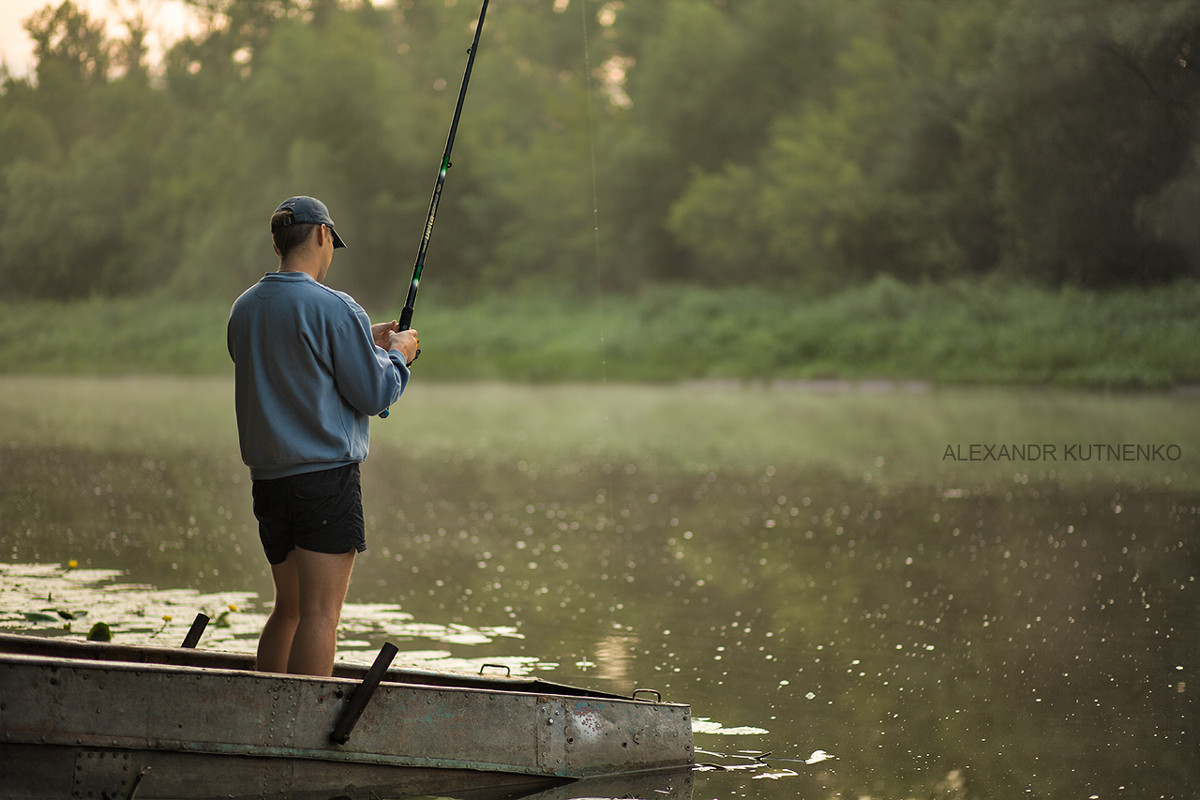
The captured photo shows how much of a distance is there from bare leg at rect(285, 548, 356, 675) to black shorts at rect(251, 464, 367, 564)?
0.03 m

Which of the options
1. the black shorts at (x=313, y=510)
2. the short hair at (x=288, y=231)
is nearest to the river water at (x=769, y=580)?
the black shorts at (x=313, y=510)

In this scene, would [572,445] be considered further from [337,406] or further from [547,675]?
[337,406]

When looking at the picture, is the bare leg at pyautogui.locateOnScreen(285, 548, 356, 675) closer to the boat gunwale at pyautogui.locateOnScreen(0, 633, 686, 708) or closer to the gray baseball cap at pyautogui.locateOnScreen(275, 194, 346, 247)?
the boat gunwale at pyautogui.locateOnScreen(0, 633, 686, 708)

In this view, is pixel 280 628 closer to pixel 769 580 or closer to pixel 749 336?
pixel 769 580

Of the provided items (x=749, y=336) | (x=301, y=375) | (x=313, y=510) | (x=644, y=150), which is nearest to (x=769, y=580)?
(x=313, y=510)

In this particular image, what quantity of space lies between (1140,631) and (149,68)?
45.7 metres

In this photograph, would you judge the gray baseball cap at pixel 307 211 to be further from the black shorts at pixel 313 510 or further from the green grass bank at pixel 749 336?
the green grass bank at pixel 749 336

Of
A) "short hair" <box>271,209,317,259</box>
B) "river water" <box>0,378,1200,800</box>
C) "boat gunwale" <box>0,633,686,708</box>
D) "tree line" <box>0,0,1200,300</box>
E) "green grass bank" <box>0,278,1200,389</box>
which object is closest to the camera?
"short hair" <box>271,209,317,259</box>

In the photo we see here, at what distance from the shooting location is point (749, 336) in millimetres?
29016

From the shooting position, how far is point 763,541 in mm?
8492

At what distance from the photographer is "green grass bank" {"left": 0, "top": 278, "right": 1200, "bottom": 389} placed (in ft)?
78.2

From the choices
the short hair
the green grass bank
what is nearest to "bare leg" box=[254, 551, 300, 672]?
the short hair

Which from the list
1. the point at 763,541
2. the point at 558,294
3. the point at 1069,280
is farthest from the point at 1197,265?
the point at 763,541

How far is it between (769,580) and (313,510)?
13.0ft
